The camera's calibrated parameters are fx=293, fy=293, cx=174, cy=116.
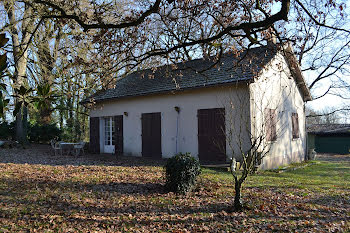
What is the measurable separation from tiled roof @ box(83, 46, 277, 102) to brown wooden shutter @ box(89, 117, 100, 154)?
1.37 metres

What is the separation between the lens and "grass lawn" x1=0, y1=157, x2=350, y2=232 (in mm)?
5188

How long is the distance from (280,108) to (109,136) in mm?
9449

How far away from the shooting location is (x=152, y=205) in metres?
6.30

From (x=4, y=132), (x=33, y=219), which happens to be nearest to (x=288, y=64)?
(x=33, y=219)

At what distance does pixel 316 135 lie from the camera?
1156 inches

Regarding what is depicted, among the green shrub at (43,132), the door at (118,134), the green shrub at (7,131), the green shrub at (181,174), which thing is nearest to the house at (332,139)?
the door at (118,134)

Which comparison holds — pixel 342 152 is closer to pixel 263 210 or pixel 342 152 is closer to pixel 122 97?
pixel 122 97

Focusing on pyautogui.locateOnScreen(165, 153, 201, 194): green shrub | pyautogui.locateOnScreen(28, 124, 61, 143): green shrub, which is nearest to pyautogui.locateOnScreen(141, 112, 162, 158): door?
pyautogui.locateOnScreen(165, 153, 201, 194): green shrub

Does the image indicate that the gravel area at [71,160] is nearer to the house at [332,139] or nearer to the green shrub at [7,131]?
the green shrub at [7,131]

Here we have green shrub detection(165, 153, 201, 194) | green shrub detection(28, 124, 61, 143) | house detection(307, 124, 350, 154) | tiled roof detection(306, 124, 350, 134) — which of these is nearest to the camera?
green shrub detection(165, 153, 201, 194)

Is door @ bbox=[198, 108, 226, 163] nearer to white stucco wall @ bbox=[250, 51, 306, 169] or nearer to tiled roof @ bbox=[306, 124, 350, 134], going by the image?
white stucco wall @ bbox=[250, 51, 306, 169]

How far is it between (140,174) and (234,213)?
4.34 metres

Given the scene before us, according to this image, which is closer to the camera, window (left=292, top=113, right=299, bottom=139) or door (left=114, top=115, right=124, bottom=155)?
window (left=292, top=113, right=299, bottom=139)

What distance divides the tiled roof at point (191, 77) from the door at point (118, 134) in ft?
4.08
